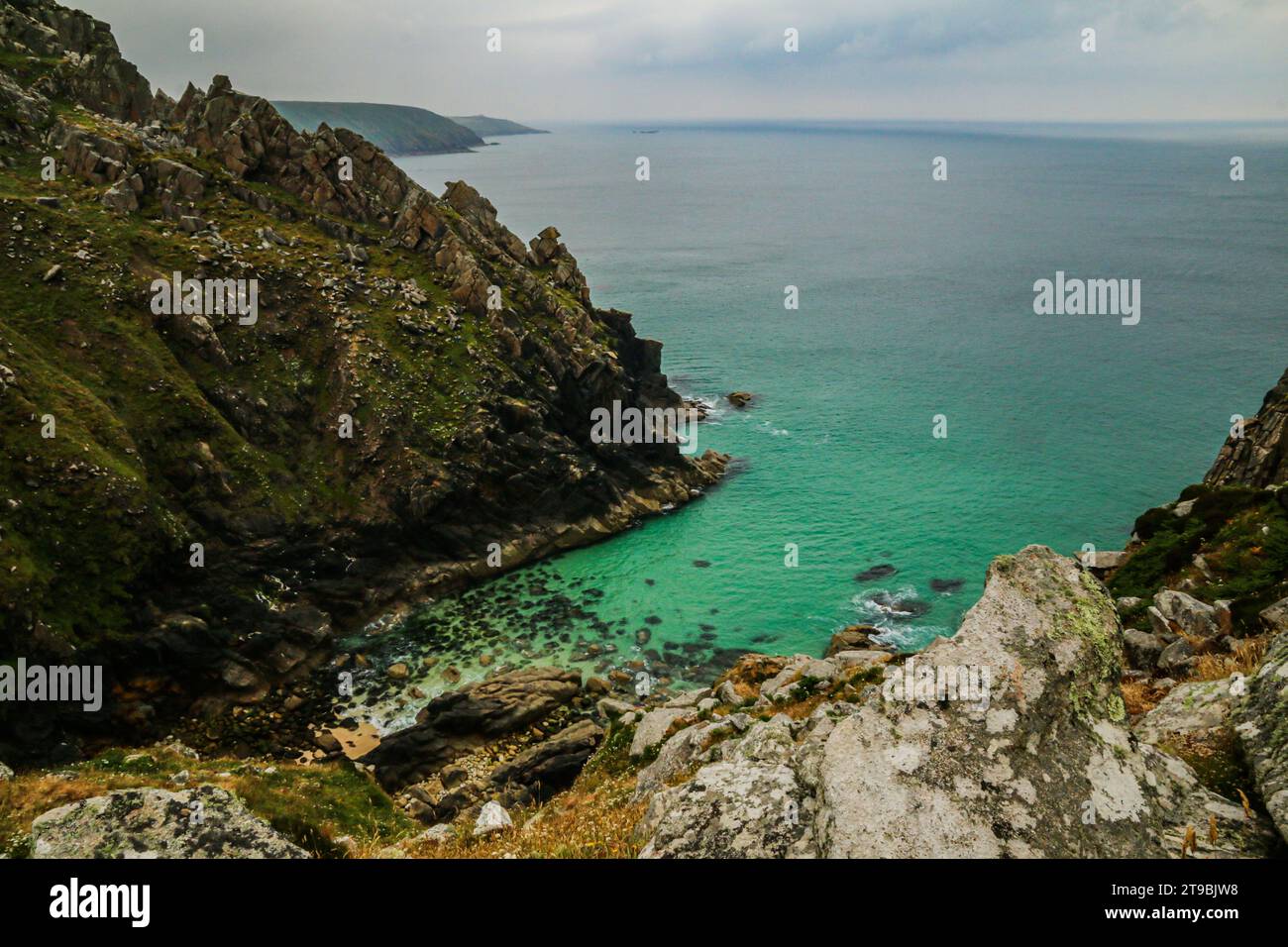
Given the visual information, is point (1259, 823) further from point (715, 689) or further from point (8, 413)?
point (8, 413)

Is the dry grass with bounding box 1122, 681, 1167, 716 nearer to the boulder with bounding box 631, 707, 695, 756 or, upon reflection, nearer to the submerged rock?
the boulder with bounding box 631, 707, 695, 756

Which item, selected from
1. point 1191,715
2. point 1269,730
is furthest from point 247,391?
point 1269,730

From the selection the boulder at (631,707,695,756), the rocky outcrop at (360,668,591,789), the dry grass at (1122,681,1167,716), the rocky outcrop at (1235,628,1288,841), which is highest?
the rocky outcrop at (1235,628,1288,841)

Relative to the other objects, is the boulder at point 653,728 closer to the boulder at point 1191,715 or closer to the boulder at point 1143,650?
the boulder at point 1143,650

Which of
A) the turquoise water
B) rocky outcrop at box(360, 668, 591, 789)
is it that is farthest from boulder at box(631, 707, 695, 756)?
the turquoise water

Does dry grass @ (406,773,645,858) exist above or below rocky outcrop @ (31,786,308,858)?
below
